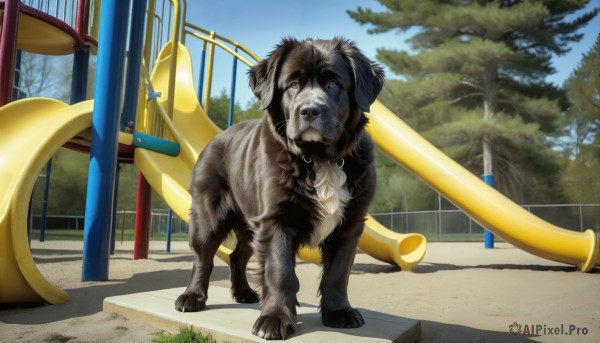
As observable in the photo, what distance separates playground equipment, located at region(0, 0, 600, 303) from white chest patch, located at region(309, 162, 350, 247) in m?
2.96

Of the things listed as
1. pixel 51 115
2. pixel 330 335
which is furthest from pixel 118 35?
pixel 330 335

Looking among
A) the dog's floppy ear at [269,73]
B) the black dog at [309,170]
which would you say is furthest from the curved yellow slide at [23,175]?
the dog's floppy ear at [269,73]

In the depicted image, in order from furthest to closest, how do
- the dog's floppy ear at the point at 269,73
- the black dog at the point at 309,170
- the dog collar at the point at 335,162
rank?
the dog's floppy ear at the point at 269,73, the dog collar at the point at 335,162, the black dog at the point at 309,170

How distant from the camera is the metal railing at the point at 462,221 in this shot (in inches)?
794

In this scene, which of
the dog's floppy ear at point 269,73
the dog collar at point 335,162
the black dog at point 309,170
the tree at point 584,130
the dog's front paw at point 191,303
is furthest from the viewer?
the tree at point 584,130

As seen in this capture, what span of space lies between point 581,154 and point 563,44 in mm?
9755

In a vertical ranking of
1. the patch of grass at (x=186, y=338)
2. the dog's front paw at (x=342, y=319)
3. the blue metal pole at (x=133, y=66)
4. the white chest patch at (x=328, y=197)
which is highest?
the blue metal pole at (x=133, y=66)

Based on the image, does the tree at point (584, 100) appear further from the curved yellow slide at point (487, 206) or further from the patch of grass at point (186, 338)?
the patch of grass at point (186, 338)

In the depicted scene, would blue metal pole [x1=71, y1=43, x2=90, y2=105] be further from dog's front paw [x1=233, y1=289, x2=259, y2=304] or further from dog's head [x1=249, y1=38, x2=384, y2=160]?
dog's head [x1=249, y1=38, x2=384, y2=160]

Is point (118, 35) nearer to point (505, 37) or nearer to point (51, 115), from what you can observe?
point (51, 115)

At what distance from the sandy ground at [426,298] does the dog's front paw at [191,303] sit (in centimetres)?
25

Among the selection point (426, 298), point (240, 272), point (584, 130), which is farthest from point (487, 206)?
point (584, 130)

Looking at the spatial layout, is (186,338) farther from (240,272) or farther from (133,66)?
(133,66)

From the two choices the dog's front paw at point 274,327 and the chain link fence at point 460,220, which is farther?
the chain link fence at point 460,220
